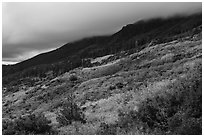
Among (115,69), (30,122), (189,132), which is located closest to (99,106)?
(30,122)

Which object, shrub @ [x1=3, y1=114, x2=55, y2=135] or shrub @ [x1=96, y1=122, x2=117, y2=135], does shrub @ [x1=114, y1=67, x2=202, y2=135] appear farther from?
shrub @ [x1=3, y1=114, x2=55, y2=135]

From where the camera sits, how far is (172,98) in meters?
9.12

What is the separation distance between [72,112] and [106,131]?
3626 mm

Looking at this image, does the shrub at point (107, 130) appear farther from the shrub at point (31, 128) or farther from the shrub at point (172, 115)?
the shrub at point (31, 128)

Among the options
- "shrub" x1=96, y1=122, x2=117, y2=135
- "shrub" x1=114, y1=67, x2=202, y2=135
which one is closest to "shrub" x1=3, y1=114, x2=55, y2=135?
"shrub" x1=96, y1=122, x2=117, y2=135

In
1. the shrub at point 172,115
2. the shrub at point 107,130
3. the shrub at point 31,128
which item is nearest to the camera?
the shrub at point 172,115

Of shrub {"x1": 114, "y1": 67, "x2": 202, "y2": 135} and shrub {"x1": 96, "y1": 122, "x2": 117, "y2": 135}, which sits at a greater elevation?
shrub {"x1": 114, "y1": 67, "x2": 202, "y2": 135}

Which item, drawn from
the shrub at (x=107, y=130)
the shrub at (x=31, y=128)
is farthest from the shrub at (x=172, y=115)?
the shrub at (x=31, y=128)

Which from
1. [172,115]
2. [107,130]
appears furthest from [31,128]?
[172,115]

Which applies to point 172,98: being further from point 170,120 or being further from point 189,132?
point 189,132

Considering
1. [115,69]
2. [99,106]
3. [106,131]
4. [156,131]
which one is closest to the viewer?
[156,131]

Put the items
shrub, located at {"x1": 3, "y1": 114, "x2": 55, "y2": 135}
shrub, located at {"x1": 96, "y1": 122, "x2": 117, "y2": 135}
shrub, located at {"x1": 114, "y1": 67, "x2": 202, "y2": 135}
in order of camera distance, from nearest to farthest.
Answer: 1. shrub, located at {"x1": 114, "y1": 67, "x2": 202, "y2": 135}
2. shrub, located at {"x1": 96, "y1": 122, "x2": 117, "y2": 135}
3. shrub, located at {"x1": 3, "y1": 114, "x2": 55, "y2": 135}

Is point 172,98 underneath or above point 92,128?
above

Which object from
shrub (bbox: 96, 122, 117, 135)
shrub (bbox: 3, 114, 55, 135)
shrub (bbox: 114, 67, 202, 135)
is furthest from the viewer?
shrub (bbox: 3, 114, 55, 135)
